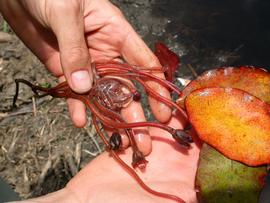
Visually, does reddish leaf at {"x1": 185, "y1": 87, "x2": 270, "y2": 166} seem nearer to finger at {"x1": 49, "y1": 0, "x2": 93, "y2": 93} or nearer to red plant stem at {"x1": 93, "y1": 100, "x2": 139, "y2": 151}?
red plant stem at {"x1": 93, "y1": 100, "x2": 139, "y2": 151}

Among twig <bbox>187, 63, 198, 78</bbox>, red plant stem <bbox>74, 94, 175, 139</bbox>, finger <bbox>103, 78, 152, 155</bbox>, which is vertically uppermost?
red plant stem <bbox>74, 94, 175, 139</bbox>

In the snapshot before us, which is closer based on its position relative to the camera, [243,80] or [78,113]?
[243,80]

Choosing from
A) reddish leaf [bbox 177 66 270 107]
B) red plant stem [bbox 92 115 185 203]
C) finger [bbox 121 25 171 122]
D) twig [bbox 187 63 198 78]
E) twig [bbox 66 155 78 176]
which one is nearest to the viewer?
red plant stem [bbox 92 115 185 203]

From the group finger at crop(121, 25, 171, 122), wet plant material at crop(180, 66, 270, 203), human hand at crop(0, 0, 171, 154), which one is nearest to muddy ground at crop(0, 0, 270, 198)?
human hand at crop(0, 0, 171, 154)

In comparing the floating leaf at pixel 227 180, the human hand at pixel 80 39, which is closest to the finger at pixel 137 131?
the human hand at pixel 80 39

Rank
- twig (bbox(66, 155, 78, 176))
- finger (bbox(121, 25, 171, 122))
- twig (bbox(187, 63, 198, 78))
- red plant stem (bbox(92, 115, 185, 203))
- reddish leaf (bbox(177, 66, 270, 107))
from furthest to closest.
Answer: twig (bbox(187, 63, 198, 78)) → twig (bbox(66, 155, 78, 176)) → finger (bbox(121, 25, 171, 122)) → reddish leaf (bbox(177, 66, 270, 107)) → red plant stem (bbox(92, 115, 185, 203))

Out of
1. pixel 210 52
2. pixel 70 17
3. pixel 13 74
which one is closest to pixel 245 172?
pixel 70 17

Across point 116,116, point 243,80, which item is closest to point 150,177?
point 116,116

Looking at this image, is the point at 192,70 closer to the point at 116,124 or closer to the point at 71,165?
the point at 71,165
